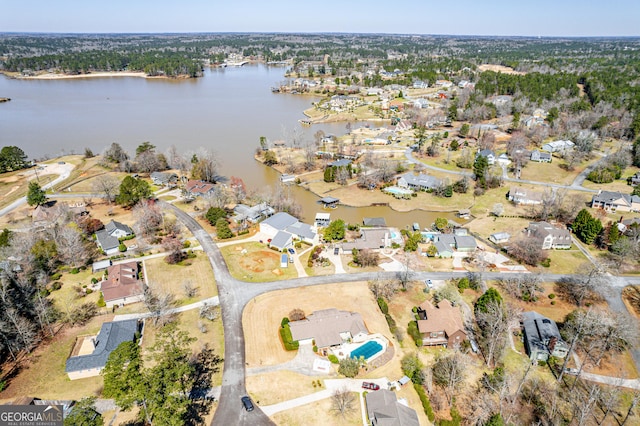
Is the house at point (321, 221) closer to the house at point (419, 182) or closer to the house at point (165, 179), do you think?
the house at point (419, 182)

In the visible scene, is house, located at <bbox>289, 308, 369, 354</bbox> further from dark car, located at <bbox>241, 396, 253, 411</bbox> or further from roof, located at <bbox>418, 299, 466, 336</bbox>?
dark car, located at <bbox>241, 396, 253, 411</bbox>

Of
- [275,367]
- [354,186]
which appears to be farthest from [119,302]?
[354,186]

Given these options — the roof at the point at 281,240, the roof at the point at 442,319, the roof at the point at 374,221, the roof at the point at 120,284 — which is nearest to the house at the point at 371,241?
the roof at the point at 374,221

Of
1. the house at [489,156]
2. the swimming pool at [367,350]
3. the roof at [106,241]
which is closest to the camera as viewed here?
the swimming pool at [367,350]

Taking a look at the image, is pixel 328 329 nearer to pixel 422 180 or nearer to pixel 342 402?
pixel 342 402

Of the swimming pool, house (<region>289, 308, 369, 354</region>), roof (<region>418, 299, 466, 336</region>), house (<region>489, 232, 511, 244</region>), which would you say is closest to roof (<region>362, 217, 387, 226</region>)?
house (<region>489, 232, 511, 244</region>)

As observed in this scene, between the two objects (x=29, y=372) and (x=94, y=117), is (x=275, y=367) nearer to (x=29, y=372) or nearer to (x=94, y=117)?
(x=29, y=372)

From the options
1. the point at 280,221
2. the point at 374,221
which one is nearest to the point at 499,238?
the point at 374,221
